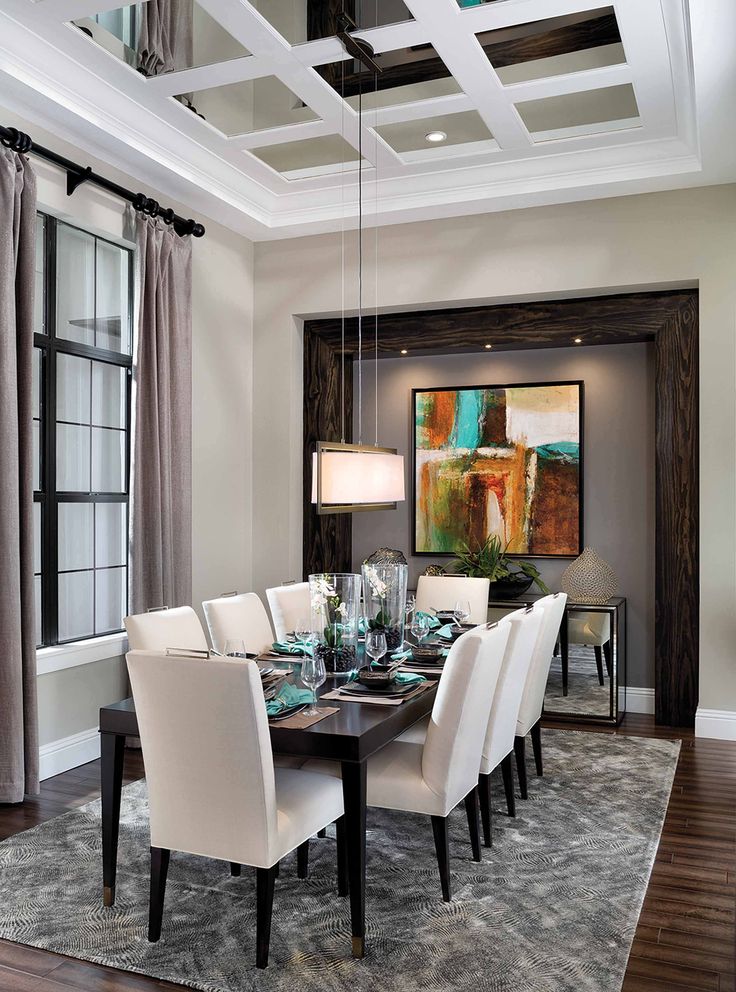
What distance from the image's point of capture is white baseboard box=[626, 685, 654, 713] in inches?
219

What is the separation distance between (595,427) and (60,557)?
361 cm

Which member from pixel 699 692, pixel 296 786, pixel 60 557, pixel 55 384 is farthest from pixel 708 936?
pixel 55 384

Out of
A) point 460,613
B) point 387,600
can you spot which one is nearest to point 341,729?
point 387,600

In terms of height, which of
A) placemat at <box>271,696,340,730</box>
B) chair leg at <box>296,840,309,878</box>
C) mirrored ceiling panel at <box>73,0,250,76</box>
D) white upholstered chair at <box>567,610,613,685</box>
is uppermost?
mirrored ceiling panel at <box>73,0,250,76</box>

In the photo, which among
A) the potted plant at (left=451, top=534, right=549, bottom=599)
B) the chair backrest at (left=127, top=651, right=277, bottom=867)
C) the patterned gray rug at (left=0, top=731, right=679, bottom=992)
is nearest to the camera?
the chair backrest at (left=127, top=651, right=277, bottom=867)

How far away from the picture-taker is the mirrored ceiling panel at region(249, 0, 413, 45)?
12.8 ft

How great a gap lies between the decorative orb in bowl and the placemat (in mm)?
3135

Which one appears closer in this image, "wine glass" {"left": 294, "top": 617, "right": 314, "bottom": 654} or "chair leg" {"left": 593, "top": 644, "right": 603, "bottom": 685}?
"wine glass" {"left": 294, "top": 617, "right": 314, "bottom": 654}

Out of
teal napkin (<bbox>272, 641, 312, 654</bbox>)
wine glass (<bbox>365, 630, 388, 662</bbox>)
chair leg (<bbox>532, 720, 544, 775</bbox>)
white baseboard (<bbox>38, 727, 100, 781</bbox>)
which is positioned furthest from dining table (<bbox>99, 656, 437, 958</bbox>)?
white baseboard (<bbox>38, 727, 100, 781</bbox>)

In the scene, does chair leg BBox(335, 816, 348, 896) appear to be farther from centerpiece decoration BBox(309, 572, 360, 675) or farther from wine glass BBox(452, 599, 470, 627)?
wine glass BBox(452, 599, 470, 627)

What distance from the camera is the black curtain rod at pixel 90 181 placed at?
3.72 meters

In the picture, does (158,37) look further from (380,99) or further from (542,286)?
(542,286)

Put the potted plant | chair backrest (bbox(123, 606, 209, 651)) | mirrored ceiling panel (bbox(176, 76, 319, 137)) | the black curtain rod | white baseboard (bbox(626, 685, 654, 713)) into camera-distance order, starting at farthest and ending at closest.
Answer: the potted plant
white baseboard (bbox(626, 685, 654, 713))
mirrored ceiling panel (bbox(176, 76, 319, 137))
the black curtain rod
chair backrest (bbox(123, 606, 209, 651))

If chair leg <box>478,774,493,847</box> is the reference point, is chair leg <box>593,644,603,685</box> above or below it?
above
